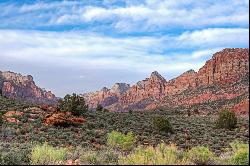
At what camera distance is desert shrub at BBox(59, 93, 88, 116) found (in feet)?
152

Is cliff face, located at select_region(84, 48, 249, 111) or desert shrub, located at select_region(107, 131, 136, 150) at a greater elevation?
cliff face, located at select_region(84, 48, 249, 111)

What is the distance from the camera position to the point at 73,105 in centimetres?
4650

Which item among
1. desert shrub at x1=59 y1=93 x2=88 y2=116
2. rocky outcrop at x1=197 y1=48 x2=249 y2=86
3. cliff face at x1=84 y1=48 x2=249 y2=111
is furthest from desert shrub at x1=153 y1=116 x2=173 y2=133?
rocky outcrop at x1=197 y1=48 x2=249 y2=86

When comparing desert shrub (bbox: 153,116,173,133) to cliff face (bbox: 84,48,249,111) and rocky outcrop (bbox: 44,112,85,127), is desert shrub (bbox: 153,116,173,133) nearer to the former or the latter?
rocky outcrop (bbox: 44,112,85,127)

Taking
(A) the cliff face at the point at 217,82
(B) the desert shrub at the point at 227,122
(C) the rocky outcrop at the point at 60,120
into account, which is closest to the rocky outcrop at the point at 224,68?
(A) the cliff face at the point at 217,82

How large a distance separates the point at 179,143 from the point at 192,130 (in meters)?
9.57

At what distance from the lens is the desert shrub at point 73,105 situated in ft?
152

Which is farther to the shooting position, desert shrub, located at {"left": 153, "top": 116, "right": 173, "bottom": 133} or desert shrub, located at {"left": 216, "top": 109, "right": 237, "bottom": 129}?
desert shrub, located at {"left": 216, "top": 109, "right": 237, "bottom": 129}

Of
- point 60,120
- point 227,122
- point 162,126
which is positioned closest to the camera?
point 60,120

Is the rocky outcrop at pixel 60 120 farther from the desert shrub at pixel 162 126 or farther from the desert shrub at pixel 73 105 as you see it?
the desert shrub at pixel 162 126

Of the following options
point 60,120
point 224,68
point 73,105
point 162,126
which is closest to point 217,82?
point 224,68

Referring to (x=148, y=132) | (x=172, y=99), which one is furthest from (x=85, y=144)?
(x=172, y=99)

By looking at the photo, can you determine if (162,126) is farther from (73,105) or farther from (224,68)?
(224,68)

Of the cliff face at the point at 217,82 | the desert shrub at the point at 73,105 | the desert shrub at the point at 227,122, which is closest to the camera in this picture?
the desert shrub at the point at 227,122
